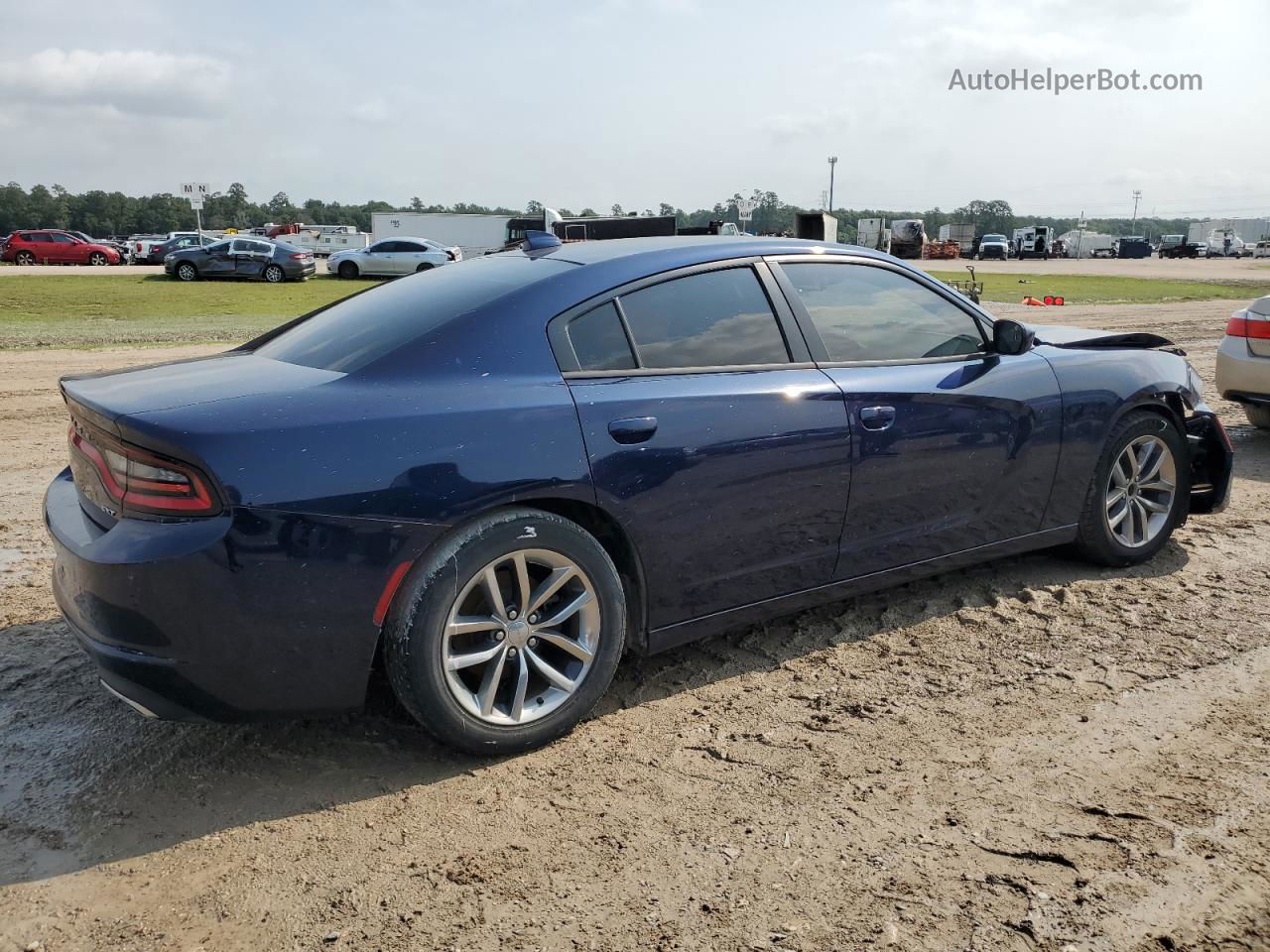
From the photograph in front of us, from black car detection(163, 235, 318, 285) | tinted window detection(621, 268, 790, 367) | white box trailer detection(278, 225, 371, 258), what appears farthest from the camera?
white box trailer detection(278, 225, 371, 258)

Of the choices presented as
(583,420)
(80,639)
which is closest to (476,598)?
(583,420)

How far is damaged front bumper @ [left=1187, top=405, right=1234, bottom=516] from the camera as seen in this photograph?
5.11 m

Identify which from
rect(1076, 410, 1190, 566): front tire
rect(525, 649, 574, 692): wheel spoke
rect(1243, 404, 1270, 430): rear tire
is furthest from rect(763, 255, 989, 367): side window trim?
rect(1243, 404, 1270, 430): rear tire

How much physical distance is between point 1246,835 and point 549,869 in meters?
1.84

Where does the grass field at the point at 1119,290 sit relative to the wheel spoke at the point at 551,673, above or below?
above

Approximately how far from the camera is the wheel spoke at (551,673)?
A: 126 inches

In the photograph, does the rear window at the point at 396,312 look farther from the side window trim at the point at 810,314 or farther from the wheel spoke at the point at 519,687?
the wheel spoke at the point at 519,687

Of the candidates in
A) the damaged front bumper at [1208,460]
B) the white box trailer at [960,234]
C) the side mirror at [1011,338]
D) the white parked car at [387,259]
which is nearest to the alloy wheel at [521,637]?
the side mirror at [1011,338]

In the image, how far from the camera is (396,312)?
3584 mm

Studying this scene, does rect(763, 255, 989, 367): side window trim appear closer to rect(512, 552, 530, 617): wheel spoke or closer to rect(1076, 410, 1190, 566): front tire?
rect(1076, 410, 1190, 566): front tire

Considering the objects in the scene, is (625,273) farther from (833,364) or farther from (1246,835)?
Result: (1246,835)

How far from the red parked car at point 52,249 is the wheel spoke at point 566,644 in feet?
151

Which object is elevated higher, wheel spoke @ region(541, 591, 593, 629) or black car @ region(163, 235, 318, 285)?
black car @ region(163, 235, 318, 285)

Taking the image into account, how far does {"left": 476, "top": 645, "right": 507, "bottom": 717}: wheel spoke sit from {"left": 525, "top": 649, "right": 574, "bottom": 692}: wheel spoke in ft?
0.33
